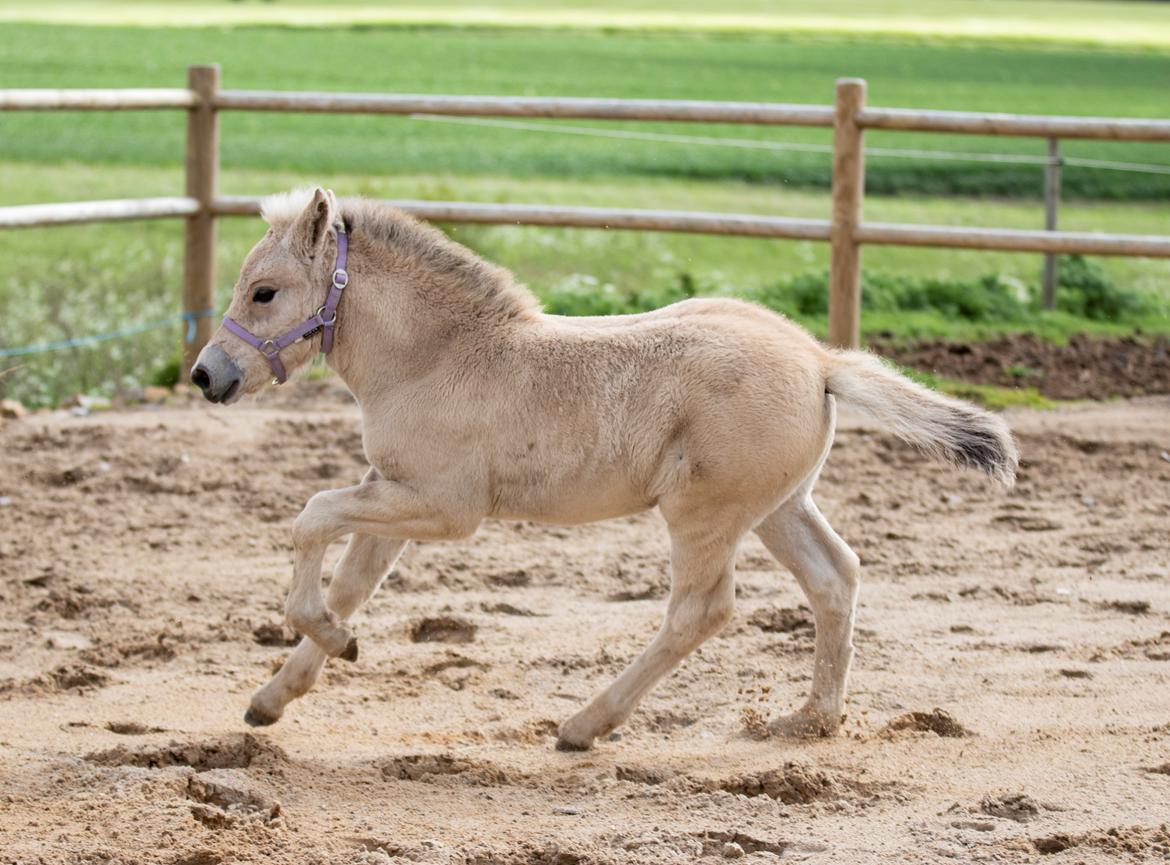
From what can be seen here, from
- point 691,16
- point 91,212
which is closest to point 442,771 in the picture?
point 91,212

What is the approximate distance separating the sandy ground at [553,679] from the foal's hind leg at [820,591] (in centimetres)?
9

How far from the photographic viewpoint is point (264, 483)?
744 centimetres

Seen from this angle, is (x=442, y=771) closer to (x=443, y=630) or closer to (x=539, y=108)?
(x=443, y=630)

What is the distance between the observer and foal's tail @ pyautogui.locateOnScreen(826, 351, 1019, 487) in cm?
457

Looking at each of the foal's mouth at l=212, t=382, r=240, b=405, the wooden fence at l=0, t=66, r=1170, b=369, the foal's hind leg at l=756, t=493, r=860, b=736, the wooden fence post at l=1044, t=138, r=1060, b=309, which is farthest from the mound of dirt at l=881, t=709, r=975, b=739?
the wooden fence post at l=1044, t=138, r=1060, b=309

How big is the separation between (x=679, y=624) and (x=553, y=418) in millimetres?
704

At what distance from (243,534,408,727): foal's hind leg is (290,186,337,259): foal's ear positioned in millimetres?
887

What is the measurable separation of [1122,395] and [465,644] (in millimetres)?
5308

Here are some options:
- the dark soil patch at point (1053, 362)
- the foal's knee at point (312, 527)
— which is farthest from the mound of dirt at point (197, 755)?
the dark soil patch at point (1053, 362)

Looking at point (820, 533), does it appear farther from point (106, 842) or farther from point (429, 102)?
point (429, 102)

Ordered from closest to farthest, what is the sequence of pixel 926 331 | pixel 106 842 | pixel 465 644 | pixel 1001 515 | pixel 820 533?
pixel 106 842, pixel 820 533, pixel 465 644, pixel 1001 515, pixel 926 331

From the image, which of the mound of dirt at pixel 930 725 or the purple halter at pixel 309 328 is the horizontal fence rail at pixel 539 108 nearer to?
the purple halter at pixel 309 328

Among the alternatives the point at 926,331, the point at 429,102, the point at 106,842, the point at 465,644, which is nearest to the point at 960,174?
the point at 926,331

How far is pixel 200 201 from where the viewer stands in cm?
989
